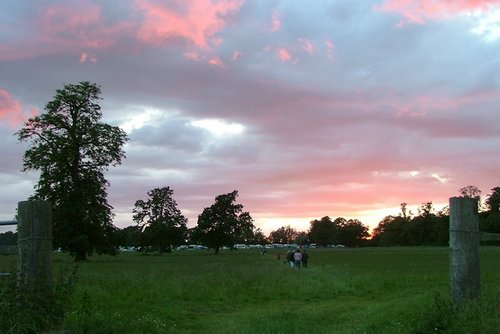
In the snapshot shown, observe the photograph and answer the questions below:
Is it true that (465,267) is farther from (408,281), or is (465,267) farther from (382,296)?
(408,281)

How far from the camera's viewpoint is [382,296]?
15164 millimetres

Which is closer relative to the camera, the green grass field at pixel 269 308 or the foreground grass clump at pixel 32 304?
the foreground grass clump at pixel 32 304

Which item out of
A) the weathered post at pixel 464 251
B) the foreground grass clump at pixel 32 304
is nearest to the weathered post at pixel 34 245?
the foreground grass clump at pixel 32 304

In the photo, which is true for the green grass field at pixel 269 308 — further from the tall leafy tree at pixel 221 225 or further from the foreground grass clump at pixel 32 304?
the tall leafy tree at pixel 221 225

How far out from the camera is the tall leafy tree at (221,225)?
12112 cm

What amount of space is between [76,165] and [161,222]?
65.1 metres

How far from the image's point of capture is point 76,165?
54.6 m

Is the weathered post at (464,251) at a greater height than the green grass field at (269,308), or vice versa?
the weathered post at (464,251)

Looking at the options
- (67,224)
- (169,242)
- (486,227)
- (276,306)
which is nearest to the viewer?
(486,227)

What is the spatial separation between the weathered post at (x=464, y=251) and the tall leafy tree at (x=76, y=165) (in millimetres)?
49045

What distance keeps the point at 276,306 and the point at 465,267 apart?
708cm

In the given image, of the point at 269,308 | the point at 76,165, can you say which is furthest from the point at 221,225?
the point at 269,308

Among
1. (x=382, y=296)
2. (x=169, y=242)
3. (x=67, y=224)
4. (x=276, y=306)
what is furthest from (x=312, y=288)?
(x=169, y=242)

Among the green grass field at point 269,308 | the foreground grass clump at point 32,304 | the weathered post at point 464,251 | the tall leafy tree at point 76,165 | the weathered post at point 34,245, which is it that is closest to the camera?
the foreground grass clump at point 32,304
